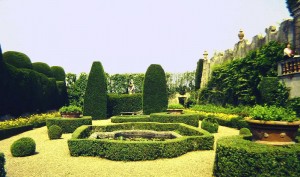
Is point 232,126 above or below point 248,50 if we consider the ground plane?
below

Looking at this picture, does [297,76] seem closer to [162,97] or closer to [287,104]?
[287,104]

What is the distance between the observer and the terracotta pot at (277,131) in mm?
6598

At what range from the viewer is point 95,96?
22844 millimetres

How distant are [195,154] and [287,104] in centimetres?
746

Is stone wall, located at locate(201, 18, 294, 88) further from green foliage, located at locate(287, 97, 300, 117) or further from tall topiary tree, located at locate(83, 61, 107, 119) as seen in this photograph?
tall topiary tree, located at locate(83, 61, 107, 119)

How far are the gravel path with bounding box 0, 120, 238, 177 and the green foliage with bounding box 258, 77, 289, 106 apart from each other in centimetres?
689

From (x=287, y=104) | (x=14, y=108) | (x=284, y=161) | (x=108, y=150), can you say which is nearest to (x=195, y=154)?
(x=108, y=150)

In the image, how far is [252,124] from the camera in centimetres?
711

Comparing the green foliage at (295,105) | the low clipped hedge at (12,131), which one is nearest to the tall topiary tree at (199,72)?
the green foliage at (295,105)

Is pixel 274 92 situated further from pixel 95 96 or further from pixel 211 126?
pixel 95 96

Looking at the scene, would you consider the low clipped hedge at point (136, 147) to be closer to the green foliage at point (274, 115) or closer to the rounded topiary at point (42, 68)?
the green foliage at point (274, 115)

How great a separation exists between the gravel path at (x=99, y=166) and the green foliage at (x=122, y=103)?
50.0 feet

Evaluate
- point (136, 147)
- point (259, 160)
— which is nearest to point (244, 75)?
Answer: point (136, 147)

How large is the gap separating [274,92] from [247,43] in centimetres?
768
